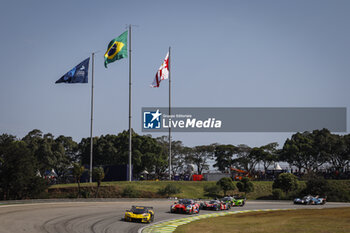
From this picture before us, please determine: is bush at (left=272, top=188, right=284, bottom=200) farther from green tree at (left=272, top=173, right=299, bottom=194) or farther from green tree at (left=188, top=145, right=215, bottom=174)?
green tree at (left=188, top=145, right=215, bottom=174)

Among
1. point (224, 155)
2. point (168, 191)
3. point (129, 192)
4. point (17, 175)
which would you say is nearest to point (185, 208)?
point (129, 192)

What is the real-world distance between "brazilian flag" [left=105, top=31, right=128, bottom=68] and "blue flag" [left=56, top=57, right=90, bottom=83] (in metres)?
3.12

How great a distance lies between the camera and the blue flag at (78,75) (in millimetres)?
51719

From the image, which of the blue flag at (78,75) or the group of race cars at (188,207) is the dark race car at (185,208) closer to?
the group of race cars at (188,207)

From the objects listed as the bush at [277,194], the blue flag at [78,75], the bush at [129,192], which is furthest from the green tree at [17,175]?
the bush at [277,194]

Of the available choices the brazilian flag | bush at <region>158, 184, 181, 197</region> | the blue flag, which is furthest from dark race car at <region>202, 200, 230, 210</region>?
the blue flag

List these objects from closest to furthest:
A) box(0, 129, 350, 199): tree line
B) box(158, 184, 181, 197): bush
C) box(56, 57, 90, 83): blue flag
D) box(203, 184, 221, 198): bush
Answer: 1. box(56, 57, 90, 83): blue flag
2. box(158, 184, 181, 197): bush
3. box(203, 184, 221, 198): bush
4. box(0, 129, 350, 199): tree line

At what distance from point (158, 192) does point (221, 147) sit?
205 ft

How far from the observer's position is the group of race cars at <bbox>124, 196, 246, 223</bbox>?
86.4 ft

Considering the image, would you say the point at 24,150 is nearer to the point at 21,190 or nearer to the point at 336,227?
the point at 21,190

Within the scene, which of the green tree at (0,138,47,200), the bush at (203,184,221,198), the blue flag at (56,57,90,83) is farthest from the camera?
the bush at (203,184,221,198)

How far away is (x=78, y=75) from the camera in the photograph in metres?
52.7

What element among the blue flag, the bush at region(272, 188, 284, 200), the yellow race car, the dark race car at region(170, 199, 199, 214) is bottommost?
the bush at region(272, 188, 284, 200)

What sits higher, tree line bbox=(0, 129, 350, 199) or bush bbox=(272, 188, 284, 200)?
tree line bbox=(0, 129, 350, 199)
